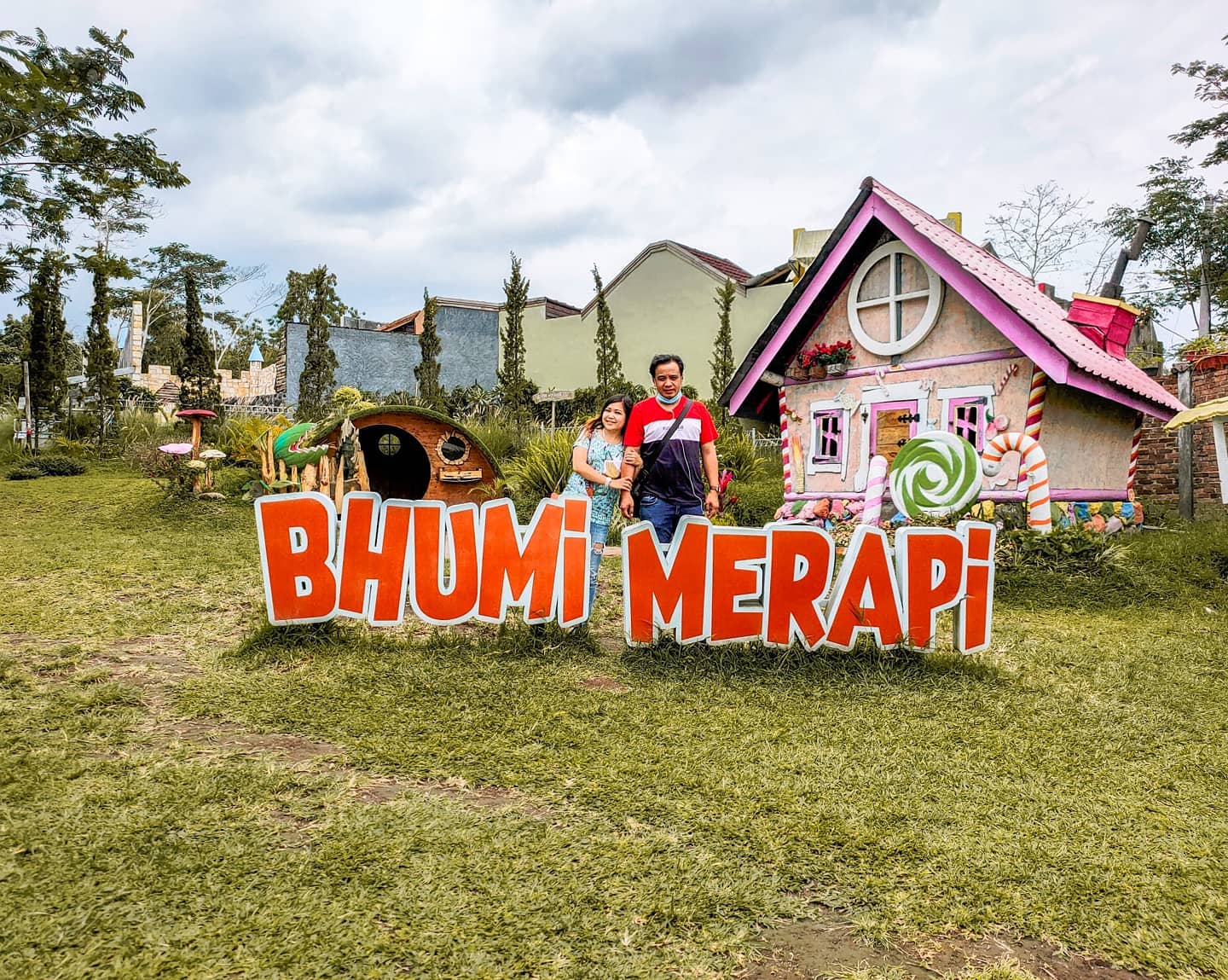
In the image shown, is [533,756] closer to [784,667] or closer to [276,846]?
[276,846]

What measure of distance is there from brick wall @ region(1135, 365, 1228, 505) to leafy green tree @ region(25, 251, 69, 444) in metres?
21.4

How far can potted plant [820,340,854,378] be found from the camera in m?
10.4

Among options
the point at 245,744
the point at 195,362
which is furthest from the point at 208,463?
the point at 245,744

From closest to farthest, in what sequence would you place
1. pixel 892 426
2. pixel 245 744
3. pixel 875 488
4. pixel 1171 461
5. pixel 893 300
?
pixel 245 744 < pixel 875 488 < pixel 893 300 < pixel 892 426 < pixel 1171 461

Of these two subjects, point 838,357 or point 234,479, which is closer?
point 838,357

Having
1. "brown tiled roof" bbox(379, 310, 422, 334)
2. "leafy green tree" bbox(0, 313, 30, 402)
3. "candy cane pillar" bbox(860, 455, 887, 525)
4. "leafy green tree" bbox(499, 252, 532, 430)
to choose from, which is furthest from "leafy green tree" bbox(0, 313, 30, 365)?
"candy cane pillar" bbox(860, 455, 887, 525)

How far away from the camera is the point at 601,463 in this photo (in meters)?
5.31

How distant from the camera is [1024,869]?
251 centimetres

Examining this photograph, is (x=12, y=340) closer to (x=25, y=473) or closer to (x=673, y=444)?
(x=25, y=473)

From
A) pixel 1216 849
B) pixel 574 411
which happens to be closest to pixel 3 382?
pixel 574 411

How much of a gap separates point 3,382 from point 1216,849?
44.2 metres

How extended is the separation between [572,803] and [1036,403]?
8.00 meters

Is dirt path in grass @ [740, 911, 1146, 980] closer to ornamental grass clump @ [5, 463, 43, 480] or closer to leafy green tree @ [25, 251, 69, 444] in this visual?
ornamental grass clump @ [5, 463, 43, 480]

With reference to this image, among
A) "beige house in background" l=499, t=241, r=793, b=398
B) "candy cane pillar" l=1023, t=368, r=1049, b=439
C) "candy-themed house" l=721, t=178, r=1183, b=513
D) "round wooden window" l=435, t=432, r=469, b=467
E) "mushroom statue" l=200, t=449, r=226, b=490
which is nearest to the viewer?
"candy cane pillar" l=1023, t=368, r=1049, b=439
